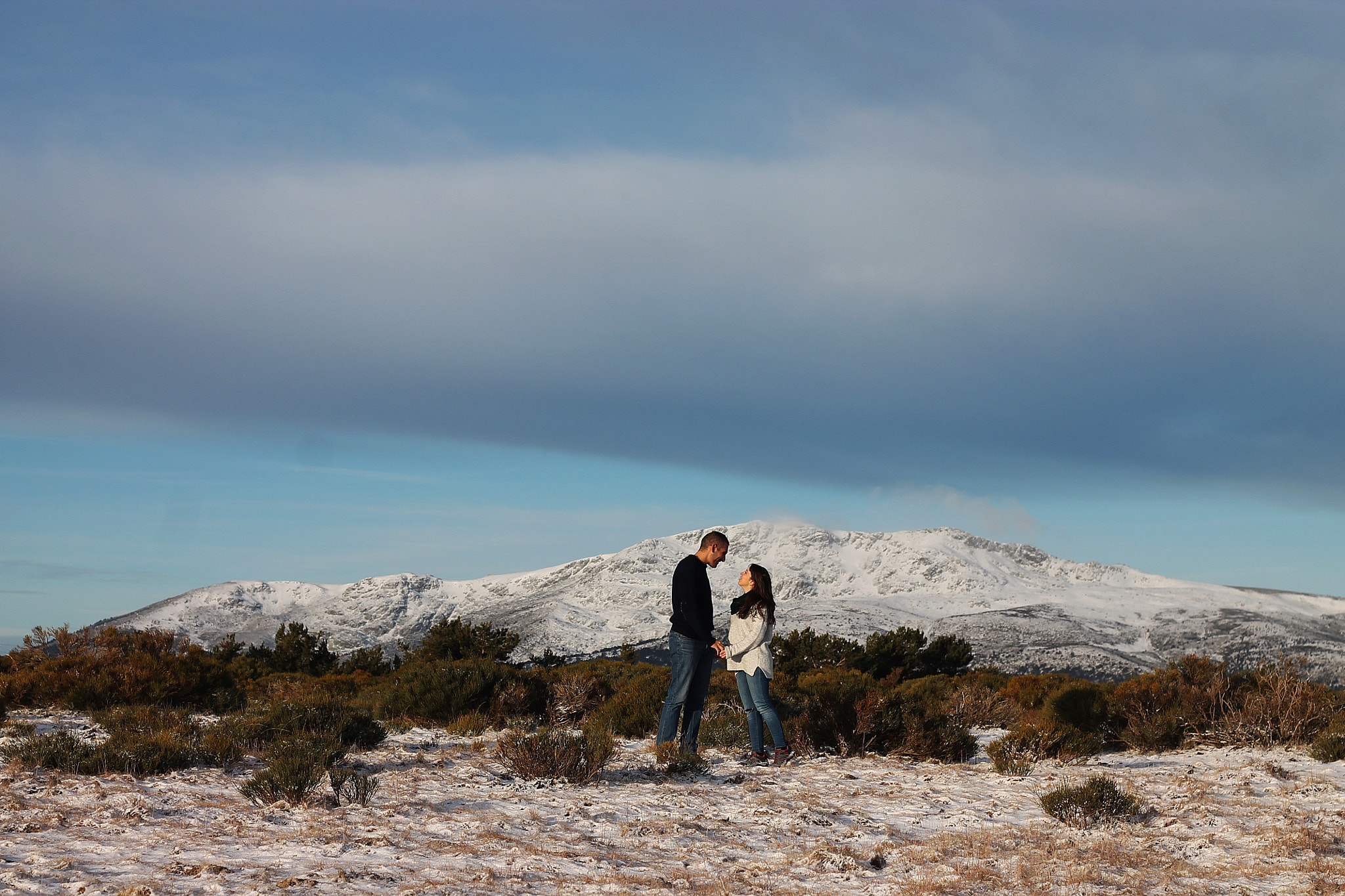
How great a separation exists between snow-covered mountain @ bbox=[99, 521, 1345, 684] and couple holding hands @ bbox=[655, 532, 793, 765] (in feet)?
131

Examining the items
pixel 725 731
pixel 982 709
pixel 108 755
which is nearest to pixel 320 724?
pixel 108 755

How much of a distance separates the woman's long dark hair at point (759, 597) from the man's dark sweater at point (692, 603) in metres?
0.49

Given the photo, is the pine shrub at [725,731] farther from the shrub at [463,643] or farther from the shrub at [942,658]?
the shrub at [942,658]

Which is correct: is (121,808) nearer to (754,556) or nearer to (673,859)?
(673,859)

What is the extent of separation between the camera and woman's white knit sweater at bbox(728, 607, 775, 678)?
838 centimetres

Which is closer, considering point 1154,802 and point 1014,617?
point 1154,802

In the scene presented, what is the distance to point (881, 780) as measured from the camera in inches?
331

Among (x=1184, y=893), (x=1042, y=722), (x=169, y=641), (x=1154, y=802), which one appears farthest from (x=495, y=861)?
(x=169, y=641)

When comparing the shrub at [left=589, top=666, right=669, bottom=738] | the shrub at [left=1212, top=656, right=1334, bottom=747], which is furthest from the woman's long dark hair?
the shrub at [left=1212, top=656, right=1334, bottom=747]

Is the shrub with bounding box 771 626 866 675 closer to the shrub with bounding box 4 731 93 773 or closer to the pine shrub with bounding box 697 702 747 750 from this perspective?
the pine shrub with bounding box 697 702 747 750

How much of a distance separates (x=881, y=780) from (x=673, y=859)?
11.0 feet

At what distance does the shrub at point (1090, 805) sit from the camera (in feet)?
22.1

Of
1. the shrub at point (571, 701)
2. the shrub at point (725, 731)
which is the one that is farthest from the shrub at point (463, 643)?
the shrub at point (725, 731)

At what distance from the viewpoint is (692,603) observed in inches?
→ 314
